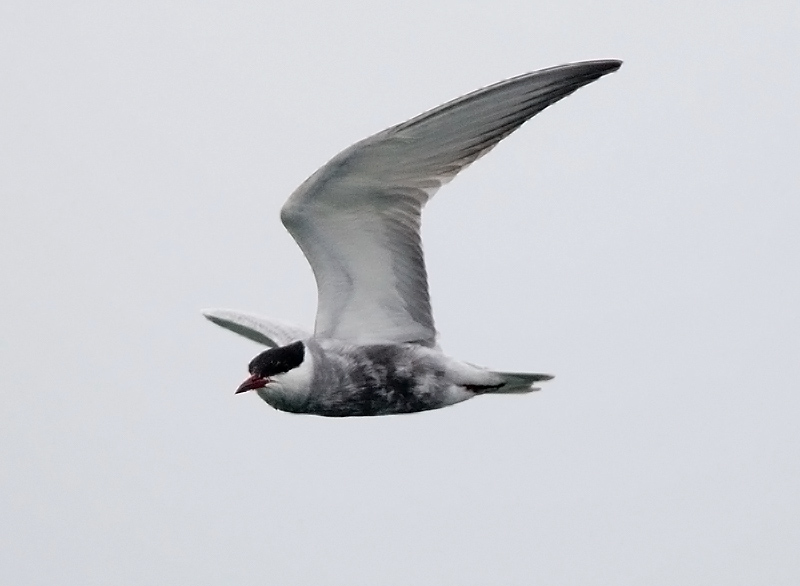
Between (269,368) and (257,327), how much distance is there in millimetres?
2177

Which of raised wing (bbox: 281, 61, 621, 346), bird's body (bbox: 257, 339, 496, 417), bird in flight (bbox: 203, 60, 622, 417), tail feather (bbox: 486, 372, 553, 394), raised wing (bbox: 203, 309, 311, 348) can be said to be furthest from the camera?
raised wing (bbox: 203, 309, 311, 348)

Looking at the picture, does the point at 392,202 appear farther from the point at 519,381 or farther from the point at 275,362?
the point at 519,381

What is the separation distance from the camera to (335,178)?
25.8 feet

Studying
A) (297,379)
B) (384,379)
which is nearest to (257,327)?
(384,379)

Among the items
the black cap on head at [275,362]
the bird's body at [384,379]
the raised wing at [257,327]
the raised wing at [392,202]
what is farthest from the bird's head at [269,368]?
the raised wing at [257,327]

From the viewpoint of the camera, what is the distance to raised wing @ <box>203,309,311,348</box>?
32.2 ft

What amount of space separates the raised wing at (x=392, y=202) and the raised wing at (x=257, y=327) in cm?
107

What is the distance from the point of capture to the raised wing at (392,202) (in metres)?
7.38

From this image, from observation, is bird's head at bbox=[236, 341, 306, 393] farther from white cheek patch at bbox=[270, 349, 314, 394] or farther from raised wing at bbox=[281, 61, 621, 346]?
raised wing at bbox=[281, 61, 621, 346]

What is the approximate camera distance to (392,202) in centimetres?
818

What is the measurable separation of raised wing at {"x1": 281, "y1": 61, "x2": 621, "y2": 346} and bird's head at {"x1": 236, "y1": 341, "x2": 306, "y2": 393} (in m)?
0.65

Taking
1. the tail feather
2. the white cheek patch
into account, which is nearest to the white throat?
the white cheek patch

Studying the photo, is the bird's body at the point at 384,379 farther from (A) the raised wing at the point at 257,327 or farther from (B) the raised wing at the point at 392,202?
(A) the raised wing at the point at 257,327

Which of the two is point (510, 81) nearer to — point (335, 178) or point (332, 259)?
point (335, 178)
